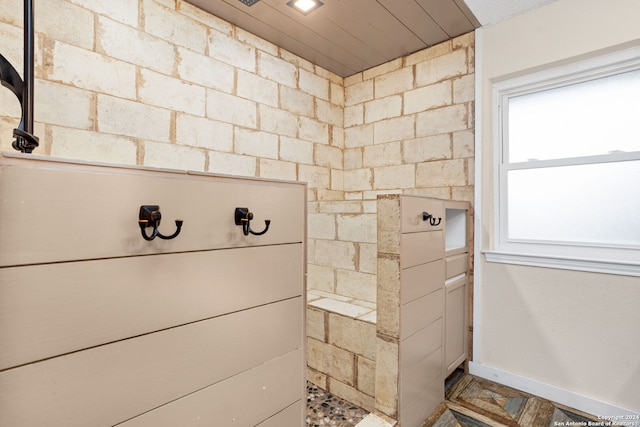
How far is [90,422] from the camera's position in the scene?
2.01 feet

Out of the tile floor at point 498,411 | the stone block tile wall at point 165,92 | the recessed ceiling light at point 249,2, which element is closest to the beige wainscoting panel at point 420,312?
the tile floor at point 498,411

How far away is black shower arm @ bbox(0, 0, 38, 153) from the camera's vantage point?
2.49 ft

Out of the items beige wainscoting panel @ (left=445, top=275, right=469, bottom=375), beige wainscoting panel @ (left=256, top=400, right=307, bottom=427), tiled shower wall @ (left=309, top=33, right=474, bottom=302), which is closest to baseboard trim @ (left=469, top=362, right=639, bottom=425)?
beige wainscoting panel @ (left=445, top=275, right=469, bottom=375)

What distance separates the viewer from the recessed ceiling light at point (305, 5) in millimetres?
1907

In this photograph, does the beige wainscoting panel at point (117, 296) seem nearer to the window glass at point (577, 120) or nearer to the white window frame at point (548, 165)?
the white window frame at point (548, 165)

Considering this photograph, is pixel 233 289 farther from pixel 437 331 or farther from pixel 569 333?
pixel 569 333

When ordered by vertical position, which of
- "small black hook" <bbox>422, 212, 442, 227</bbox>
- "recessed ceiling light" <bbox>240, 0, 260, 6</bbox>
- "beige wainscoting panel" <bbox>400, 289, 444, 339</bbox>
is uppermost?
"recessed ceiling light" <bbox>240, 0, 260, 6</bbox>

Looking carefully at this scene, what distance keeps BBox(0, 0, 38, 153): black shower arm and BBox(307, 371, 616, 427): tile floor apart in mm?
1703

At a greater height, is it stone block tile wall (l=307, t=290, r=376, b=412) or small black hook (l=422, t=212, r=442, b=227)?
small black hook (l=422, t=212, r=442, b=227)

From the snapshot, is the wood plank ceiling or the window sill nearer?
the window sill

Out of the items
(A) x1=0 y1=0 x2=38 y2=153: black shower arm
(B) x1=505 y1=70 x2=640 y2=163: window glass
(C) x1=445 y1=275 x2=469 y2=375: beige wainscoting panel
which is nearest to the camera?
(A) x1=0 y1=0 x2=38 y2=153: black shower arm

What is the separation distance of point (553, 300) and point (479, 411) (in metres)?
0.76

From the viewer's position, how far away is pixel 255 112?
2297mm

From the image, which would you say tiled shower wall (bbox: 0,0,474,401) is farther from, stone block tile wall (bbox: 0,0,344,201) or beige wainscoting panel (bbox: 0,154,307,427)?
beige wainscoting panel (bbox: 0,154,307,427)
